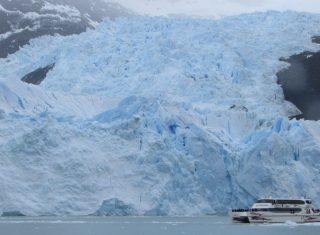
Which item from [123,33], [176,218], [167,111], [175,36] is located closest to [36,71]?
[123,33]

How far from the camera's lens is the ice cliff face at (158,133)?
28.0 m

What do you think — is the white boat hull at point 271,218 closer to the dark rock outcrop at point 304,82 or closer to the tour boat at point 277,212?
the tour boat at point 277,212

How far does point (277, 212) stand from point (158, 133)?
6458 mm

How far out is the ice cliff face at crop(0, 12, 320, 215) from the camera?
28.0 meters

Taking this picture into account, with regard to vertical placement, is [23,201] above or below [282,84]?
below

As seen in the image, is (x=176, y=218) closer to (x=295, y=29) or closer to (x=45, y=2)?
(x=295, y=29)

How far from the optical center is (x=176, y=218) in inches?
1156

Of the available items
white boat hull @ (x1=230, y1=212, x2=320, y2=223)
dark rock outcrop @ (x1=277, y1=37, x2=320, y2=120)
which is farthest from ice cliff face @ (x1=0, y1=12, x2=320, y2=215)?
white boat hull @ (x1=230, y1=212, x2=320, y2=223)

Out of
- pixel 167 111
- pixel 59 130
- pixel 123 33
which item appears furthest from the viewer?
pixel 123 33

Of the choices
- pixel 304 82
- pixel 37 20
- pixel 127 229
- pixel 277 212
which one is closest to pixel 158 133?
pixel 277 212

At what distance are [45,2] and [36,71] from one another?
71.9ft

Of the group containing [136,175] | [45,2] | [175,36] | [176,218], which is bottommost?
[176,218]

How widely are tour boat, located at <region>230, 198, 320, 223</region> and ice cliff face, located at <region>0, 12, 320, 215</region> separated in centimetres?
244

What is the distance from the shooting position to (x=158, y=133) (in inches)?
1213
